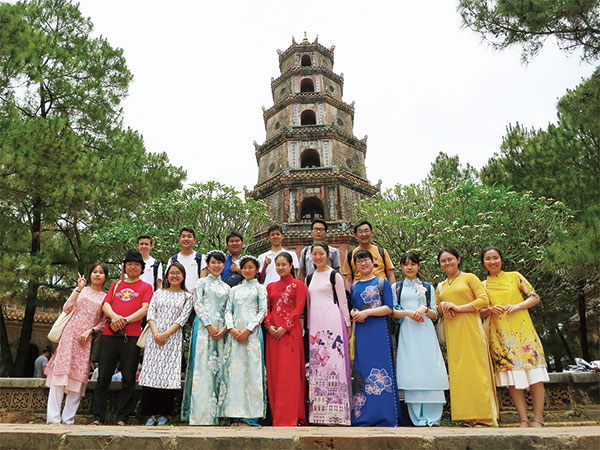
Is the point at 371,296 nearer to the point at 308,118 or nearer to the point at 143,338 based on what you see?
the point at 143,338

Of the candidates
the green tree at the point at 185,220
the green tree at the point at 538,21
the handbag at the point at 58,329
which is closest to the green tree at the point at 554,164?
the green tree at the point at 538,21

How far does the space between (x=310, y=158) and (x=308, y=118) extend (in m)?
2.09

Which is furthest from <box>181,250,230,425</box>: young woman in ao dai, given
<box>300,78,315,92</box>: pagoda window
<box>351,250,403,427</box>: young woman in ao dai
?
<box>300,78,315,92</box>: pagoda window

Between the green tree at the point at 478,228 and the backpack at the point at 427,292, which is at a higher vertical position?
the green tree at the point at 478,228

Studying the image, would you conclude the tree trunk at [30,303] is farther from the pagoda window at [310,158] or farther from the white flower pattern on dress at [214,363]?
the pagoda window at [310,158]

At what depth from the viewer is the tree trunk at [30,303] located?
416 inches

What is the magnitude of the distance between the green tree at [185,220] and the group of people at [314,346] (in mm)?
7293

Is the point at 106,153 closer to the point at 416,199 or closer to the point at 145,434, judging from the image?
the point at 416,199

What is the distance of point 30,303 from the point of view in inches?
419

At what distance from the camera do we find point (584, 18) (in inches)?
246

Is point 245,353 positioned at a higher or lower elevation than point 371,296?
lower

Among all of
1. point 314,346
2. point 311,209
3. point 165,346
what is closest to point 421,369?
point 314,346

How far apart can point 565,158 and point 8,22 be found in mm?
15137

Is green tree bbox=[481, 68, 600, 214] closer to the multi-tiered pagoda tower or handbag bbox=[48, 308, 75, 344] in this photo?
the multi-tiered pagoda tower
